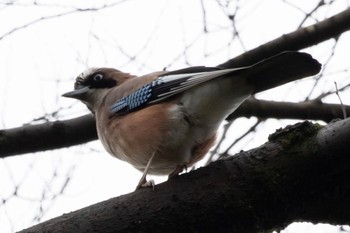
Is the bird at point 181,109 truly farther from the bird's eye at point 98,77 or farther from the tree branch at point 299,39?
the bird's eye at point 98,77

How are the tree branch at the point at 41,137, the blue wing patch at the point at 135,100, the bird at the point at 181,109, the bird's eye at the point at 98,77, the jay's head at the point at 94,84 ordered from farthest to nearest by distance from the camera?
the bird's eye at the point at 98,77 → the jay's head at the point at 94,84 → the tree branch at the point at 41,137 → the blue wing patch at the point at 135,100 → the bird at the point at 181,109

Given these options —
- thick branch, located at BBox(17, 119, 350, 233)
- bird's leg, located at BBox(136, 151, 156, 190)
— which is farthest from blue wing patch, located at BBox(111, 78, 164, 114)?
thick branch, located at BBox(17, 119, 350, 233)

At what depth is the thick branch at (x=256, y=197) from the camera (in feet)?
10.2

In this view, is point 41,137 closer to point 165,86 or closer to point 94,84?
point 94,84

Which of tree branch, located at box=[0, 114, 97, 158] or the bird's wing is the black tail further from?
tree branch, located at box=[0, 114, 97, 158]

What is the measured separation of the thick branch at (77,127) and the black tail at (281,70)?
1114mm

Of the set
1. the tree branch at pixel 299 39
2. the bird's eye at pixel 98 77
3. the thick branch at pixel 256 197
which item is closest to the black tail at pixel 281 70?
the thick branch at pixel 256 197

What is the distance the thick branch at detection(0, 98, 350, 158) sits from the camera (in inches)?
179

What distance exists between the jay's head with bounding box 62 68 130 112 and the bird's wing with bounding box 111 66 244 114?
623mm

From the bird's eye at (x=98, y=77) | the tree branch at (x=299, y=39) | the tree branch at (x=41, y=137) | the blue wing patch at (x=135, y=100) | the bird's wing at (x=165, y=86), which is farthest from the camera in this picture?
the bird's eye at (x=98, y=77)

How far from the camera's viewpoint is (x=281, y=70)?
3.61 m

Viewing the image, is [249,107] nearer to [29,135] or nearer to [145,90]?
[145,90]

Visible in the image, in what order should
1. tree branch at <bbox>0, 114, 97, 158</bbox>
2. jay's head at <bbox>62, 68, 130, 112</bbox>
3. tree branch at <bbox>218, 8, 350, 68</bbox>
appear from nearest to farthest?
1. tree branch at <bbox>0, 114, 97, 158</bbox>
2. tree branch at <bbox>218, 8, 350, 68</bbox>
3. jay's head at <bbox>62, 68, 130, 112</bbox>

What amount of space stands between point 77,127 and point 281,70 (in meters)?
1.81
